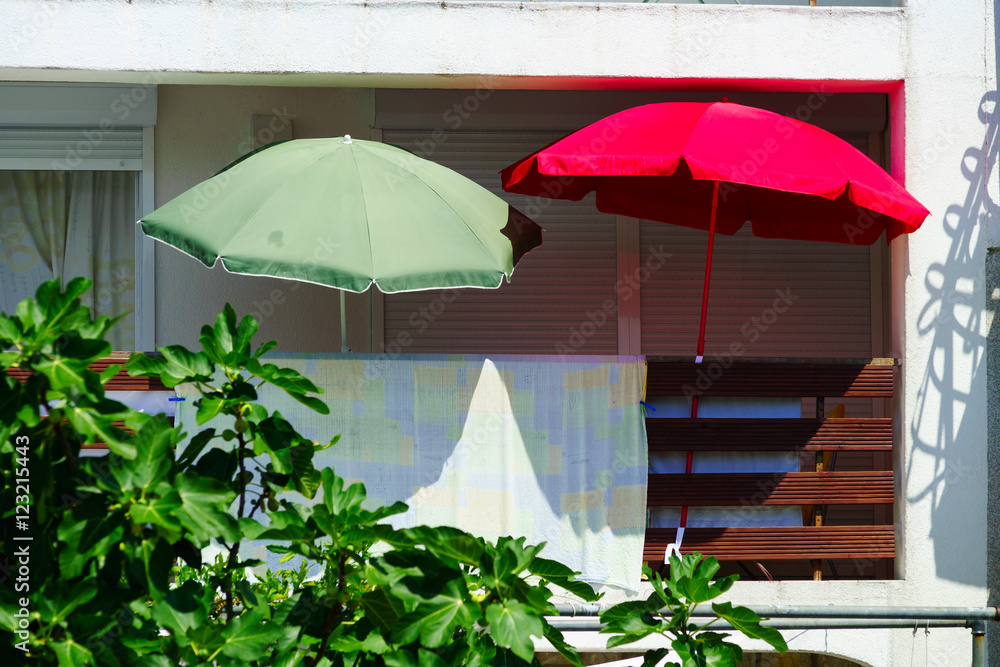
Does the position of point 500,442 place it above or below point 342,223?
below

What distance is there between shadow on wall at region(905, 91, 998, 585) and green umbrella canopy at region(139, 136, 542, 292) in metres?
2.48

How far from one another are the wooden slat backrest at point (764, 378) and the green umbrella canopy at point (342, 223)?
1051 millimetres

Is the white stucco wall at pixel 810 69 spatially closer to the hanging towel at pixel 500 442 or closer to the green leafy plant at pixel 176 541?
the hanging towel at pixel 500 442

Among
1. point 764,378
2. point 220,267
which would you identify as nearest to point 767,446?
point 764,378

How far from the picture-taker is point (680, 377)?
4695 mm

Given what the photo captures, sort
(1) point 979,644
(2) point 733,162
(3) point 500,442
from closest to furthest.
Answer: (1) point 979,644
(2) point 733,162
(3) point 500,442

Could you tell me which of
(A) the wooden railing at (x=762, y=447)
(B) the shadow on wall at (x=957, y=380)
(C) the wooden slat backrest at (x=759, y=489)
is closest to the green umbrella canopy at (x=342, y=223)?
(A) the wooden railing at (x=762, y=447)

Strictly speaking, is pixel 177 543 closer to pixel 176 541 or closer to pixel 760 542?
pixel 176 541

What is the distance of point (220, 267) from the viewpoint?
625 centimetres

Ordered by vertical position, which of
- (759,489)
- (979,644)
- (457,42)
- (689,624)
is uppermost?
(457,42)

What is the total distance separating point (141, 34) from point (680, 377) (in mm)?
3610

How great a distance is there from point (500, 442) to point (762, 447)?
1.45 metres

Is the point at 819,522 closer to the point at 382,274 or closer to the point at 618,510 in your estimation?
the point at 618,510

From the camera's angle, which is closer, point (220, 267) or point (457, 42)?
point (457, 42)
